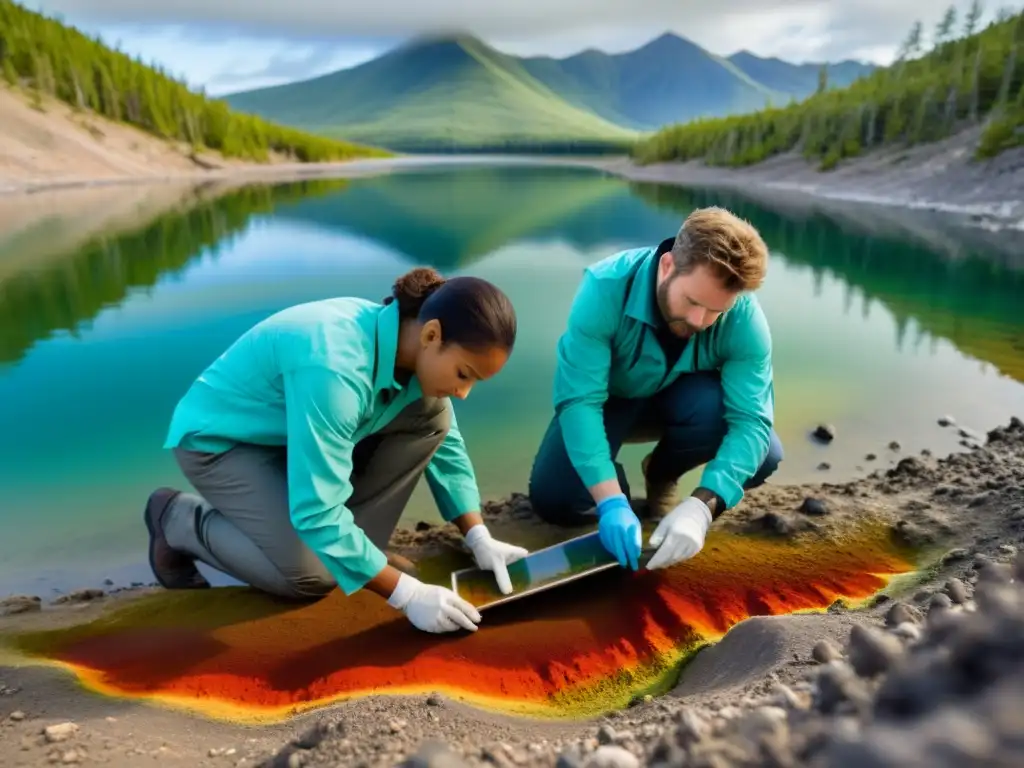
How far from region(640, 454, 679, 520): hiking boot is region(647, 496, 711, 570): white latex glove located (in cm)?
74

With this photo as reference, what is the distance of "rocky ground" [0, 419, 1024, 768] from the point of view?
35.7 inches

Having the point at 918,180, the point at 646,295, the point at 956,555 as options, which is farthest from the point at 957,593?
the point at 918,180

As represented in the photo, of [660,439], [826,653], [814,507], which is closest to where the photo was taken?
[826,653]

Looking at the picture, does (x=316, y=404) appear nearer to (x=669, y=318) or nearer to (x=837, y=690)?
(x=669, y=318)

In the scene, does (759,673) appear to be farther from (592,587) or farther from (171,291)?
(171,291)

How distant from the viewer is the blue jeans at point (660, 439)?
338 cm

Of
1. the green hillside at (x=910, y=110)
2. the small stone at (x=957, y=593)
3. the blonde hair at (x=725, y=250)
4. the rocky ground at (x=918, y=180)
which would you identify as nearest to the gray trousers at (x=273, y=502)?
the blonde hair at (x=725, y=250)

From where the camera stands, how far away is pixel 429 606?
8.53 feet

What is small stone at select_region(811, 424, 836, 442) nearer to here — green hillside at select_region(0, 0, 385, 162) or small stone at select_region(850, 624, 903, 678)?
small stone at select_region(850, 624, 903, 678)

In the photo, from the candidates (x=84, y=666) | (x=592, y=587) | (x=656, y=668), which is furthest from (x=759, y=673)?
(x=84, y=666)

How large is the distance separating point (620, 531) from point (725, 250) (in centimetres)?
113

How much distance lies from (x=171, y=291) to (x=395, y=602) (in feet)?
25.9

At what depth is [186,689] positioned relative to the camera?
94.8 inches

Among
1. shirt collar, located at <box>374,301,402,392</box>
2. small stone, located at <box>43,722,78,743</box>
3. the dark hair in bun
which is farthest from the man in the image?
small stone, located at <box>43,722,78,743</box>
